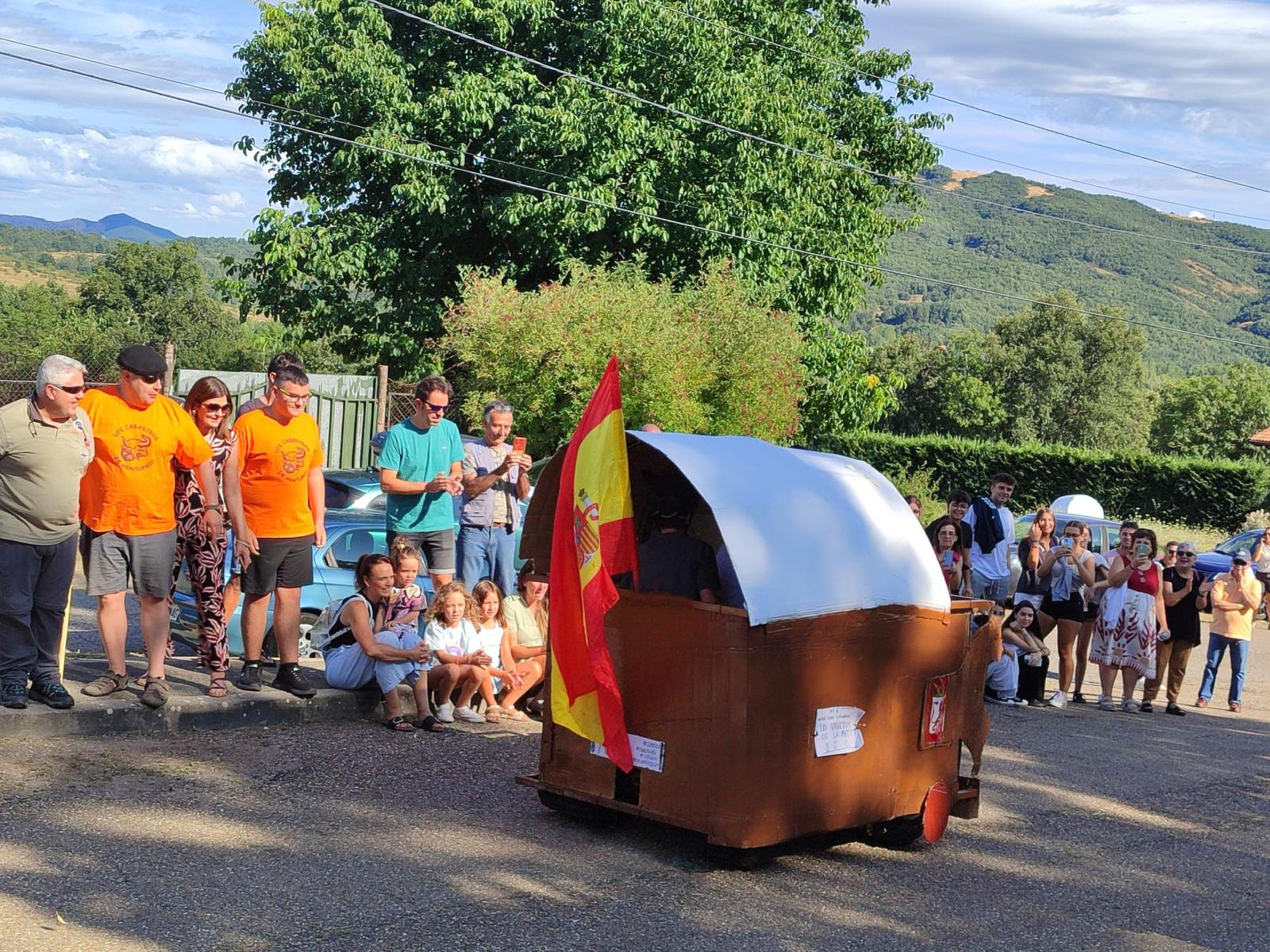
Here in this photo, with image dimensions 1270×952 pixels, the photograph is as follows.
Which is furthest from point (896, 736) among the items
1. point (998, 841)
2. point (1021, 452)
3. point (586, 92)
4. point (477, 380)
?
point (1021, 452)

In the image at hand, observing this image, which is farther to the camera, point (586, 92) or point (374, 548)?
point (586, 92)

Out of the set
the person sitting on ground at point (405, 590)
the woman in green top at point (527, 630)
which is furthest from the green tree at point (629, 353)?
the person sitting on ground at point (405, 590)

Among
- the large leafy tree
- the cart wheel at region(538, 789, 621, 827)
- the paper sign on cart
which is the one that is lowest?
the cart wheel at region(538, 789, 621, 827)

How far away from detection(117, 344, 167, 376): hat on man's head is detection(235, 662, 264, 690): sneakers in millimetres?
2000

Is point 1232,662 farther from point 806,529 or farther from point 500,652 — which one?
point 806,529

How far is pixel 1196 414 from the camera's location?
75625 millimetres

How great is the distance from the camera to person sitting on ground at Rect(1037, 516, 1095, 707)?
12969 mm

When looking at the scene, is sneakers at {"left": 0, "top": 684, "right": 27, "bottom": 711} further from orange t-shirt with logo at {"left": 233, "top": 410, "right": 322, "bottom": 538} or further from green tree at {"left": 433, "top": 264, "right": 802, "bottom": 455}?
green tree at {"left": 433, "top": 264, "right": 802, "bottom": 455}

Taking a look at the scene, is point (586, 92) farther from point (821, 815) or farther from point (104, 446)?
point (821, 815)

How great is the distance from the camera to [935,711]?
6988 mm

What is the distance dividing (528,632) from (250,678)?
2.08 meters

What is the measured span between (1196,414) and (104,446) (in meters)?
76.4

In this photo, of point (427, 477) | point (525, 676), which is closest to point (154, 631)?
point (427, 477)

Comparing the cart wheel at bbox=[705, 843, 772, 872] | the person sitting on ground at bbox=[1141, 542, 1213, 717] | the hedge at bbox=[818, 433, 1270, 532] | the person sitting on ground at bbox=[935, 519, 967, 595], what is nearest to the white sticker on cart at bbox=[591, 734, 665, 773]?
the cart wheel at bbox=[705, 843, 772, 872]
